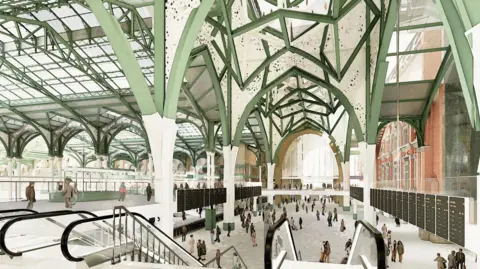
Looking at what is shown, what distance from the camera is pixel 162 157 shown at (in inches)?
581

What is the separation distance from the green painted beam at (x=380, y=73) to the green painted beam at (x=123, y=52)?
1268 centimetres

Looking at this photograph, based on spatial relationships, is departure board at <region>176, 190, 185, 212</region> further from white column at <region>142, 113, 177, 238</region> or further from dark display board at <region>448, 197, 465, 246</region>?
dark display board at <region>448, 197, 465, 246</region>

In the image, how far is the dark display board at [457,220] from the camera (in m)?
10.6

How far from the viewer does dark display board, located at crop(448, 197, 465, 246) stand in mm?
10641

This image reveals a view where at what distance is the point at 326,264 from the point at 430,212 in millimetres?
9432

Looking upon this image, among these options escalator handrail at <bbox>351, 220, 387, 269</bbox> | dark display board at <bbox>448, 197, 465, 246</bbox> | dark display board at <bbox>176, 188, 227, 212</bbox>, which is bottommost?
dark display board at <bbox>176, 188, 227, 212</bbox>

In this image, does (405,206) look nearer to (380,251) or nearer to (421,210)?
(421,210)

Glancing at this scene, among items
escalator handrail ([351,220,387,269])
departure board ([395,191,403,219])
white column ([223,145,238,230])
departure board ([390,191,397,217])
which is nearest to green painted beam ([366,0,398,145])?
departure board ([390,191,397,217])

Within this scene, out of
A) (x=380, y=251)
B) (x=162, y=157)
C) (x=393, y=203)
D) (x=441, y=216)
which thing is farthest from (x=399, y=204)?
(x=380, y=251)

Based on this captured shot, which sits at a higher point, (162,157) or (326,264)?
(162,157)

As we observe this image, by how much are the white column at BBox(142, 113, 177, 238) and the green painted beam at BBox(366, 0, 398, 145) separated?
12.4 metres

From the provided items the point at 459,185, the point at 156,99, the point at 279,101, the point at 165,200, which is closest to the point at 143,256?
the point at 165,200

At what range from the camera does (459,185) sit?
10.8 metres

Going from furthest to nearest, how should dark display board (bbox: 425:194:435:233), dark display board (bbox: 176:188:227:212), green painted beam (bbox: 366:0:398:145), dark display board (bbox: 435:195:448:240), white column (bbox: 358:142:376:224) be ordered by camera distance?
white column (bbox: 358:142:376:224)
dark display board (bbox: 176:188:227:212)
green painted beam (bbox: 366:0:398:145)
dark display board (bbox: 425:194:435:233)
dark display board (bbox: 435:195:448:240)
